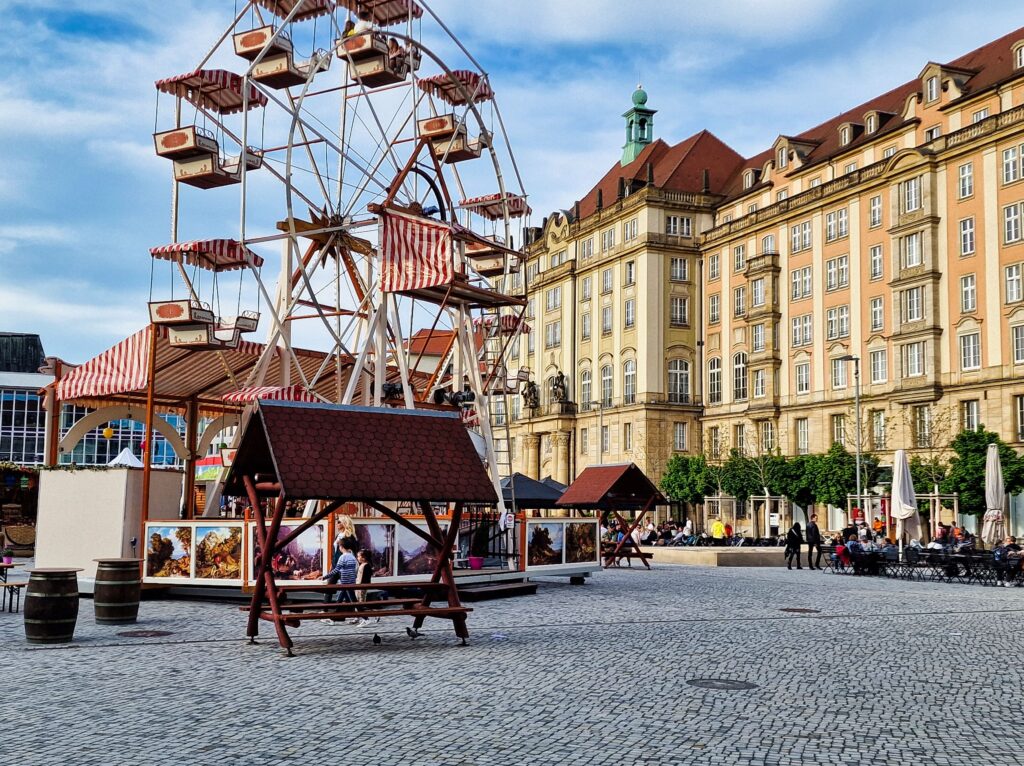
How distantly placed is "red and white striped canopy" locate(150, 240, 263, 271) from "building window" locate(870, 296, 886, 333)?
41626 mm

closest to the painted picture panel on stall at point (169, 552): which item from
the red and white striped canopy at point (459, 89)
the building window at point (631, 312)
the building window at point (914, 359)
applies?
the red and white striped canopy at point (459, 89)

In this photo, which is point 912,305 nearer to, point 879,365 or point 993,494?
point 879,365

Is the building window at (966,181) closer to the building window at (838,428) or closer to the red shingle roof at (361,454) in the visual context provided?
the building window at (838,428)

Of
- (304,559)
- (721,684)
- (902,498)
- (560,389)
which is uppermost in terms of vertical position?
(560,389)

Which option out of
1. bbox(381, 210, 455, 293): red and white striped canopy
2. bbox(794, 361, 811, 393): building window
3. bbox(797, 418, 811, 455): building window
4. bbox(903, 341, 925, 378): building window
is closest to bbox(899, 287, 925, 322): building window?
bbox(903, 341, 925, 378): building window

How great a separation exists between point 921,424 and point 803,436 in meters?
10.0

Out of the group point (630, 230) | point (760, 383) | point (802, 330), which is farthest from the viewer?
point (630, 230)

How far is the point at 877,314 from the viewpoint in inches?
2343

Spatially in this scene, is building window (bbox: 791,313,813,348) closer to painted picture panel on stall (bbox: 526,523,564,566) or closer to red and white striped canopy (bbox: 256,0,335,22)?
painted picture panel on stall (bbox: 526,523,564,566)

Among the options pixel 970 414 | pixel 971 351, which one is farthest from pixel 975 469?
Answer: pixel 971 351

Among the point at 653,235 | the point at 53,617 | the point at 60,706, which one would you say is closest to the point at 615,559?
the point at 53,617

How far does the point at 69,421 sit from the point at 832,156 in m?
79.0

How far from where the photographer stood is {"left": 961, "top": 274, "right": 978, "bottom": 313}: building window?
53.3m

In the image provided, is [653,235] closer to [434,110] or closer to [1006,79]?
[1006,79]
